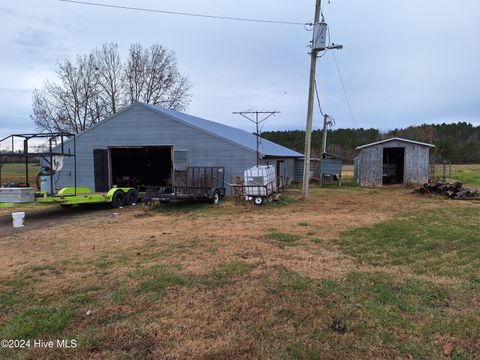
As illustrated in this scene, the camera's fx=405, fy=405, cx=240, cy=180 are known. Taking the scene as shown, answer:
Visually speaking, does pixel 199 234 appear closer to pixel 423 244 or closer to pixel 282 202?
pixel 423 244

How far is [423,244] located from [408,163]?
18.7 metres

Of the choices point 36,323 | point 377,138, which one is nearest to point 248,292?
point 36,323

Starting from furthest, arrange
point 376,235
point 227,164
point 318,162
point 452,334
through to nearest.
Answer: point 318,162
point 227,164
point 376,235
point 452,334

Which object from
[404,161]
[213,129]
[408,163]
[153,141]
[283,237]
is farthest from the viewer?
[404,161]

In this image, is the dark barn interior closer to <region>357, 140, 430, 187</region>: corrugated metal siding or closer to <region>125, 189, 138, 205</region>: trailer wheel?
<region>125, 189, 138, 205</region>: trailer wheel

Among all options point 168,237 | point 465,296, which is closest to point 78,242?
point 168,237

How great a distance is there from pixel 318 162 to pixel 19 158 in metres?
22.4

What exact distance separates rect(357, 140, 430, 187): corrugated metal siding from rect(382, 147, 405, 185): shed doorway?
3.44 meters

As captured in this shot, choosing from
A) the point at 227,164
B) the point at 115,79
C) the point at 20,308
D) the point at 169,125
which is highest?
the point at 115,79

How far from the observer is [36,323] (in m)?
4.12

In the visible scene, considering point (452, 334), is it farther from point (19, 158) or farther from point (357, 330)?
point (19, 158)

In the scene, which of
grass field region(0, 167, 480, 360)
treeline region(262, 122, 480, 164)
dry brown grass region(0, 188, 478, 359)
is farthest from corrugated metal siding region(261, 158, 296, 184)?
treeline region(262, 122, 480, 164)

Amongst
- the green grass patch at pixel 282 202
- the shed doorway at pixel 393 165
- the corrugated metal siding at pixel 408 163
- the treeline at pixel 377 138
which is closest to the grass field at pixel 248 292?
the green grass patch at pixel 282 202

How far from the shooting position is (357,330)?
12.6ft
